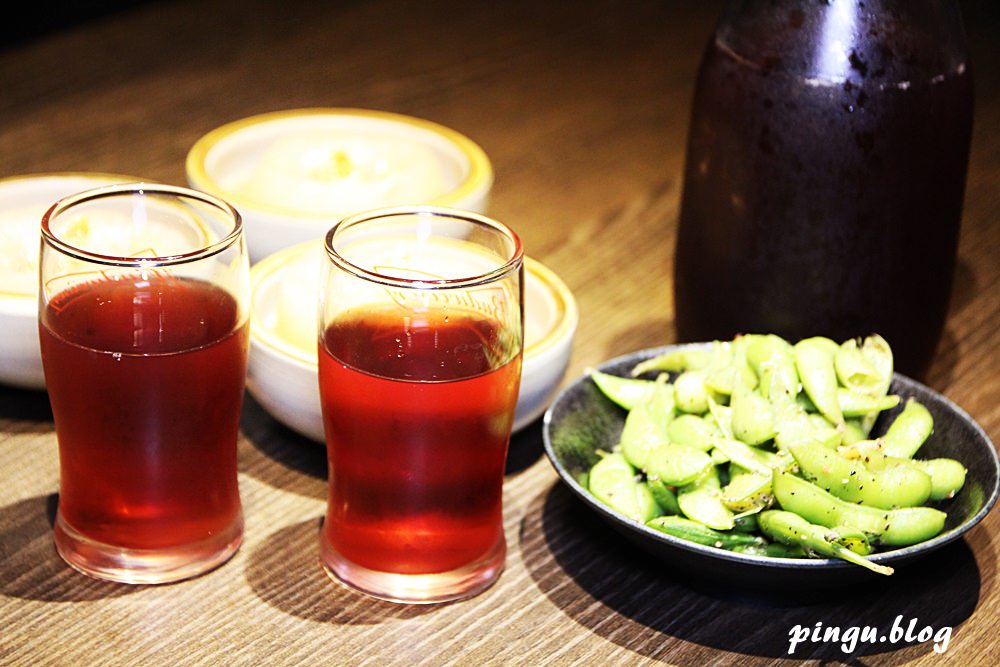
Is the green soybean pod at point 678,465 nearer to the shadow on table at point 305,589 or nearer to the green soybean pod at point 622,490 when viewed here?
the green soybean pod at point 622,490

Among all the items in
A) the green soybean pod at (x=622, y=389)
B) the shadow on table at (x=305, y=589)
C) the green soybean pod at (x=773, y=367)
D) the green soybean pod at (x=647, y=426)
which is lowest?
the shadow on table at (x=305, y=589)

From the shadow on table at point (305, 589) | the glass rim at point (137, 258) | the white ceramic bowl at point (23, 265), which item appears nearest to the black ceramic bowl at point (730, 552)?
the shadow on table at point (305, 589)

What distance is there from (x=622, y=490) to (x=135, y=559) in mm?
336

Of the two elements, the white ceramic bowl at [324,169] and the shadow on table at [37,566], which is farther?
the white ceramic bowl at [324,169]

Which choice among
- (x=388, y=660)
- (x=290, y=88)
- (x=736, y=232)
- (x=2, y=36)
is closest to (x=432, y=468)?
(x=388, y=660)

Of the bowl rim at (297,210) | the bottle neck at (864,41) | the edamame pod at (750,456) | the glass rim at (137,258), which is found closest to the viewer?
the glass rim at (137,258)

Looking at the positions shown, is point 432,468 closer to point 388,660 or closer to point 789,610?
point 388,660

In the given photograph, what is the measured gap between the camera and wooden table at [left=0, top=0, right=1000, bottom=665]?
2.77ft

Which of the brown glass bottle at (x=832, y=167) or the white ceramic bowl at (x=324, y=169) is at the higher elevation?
the brown glass bottle at (x=832, y=167)

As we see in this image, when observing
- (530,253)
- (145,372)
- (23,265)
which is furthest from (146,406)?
(530,253)

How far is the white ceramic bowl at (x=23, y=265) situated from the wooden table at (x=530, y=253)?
58 millimetres

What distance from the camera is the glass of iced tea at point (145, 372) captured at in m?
0.81

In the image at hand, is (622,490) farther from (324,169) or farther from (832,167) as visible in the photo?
(324,169)

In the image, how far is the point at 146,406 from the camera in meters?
0.82
